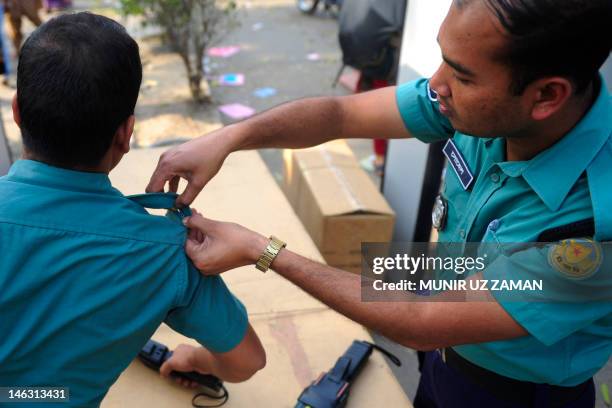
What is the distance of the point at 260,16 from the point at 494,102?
7.17m

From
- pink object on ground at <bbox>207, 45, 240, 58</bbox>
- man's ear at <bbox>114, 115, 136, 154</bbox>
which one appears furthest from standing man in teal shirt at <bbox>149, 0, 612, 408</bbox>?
pink object on ground at <bbox>207, 45, 240, 58</bbox>

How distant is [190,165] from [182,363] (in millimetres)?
564

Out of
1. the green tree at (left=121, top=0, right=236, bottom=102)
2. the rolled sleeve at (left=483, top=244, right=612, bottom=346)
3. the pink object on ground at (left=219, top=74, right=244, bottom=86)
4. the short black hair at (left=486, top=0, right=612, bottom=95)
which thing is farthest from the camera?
the pink object on ground at (left=219, top=74, right=244, bottom=86)

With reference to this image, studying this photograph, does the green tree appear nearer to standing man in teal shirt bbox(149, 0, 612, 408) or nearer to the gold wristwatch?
standing man in teal shirt bbox(149, 0, 612, 408)

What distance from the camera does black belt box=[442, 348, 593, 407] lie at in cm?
129

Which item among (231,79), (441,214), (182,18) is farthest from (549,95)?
(231,79)

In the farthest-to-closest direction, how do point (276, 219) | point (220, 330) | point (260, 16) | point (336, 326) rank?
point (260, 16) < point (276, 219) < point (336, 326) < point (220, 330)

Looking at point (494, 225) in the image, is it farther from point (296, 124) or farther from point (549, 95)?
point (296, 124)

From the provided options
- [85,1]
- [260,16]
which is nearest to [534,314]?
[260,16]

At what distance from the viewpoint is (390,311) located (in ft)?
3.79

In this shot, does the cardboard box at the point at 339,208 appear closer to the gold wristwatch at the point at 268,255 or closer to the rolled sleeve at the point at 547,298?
the gold wristwatch at the point at 268,255

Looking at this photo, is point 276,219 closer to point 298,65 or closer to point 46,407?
point 46,407

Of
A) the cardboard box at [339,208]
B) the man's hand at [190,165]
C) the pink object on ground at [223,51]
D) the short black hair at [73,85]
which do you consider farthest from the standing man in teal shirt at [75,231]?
the pink object on ground at [223,51]

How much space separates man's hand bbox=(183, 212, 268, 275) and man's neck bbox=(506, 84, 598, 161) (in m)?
0.57
